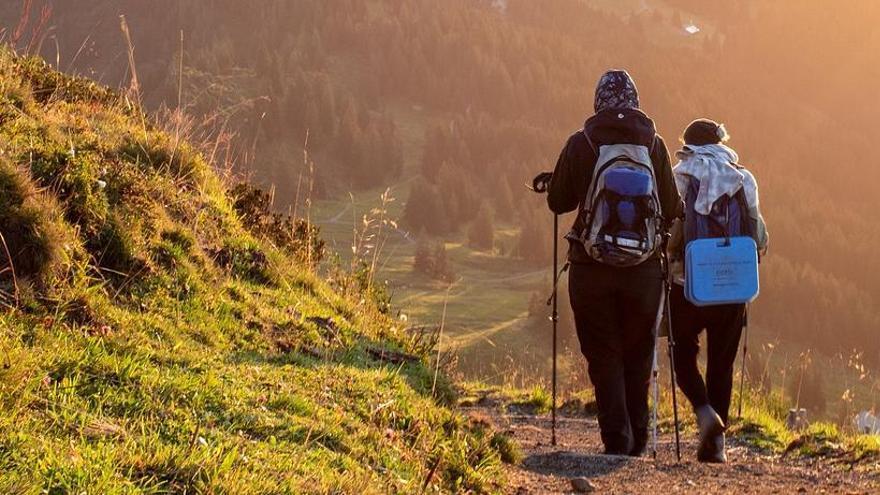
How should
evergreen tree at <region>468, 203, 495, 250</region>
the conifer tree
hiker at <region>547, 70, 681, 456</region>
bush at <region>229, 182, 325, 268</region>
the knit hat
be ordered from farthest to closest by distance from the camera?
1. evergreen tree at <region>468, 203, 495, 250</region>
2. the conifer tree
3. bush at <region>229, 182, 325, 268</region>
4. the knit hat
5. hiker at <region>547, 70, 681, 456</region>

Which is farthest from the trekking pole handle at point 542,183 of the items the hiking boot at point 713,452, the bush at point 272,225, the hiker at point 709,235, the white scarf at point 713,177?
the bush at point 272,225

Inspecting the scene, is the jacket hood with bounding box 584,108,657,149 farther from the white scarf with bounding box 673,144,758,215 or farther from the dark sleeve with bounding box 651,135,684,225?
the white scarf with bounding box 673,144,758,215

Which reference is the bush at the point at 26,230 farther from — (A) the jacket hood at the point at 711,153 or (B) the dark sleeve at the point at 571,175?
(A) the jacket hood at the point at 711,153

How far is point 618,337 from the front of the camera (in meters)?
6.21

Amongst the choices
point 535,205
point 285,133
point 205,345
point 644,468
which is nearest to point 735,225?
point 644,468

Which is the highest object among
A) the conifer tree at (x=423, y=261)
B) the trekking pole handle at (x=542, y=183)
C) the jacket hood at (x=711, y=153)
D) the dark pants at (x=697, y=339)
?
the jacket hood at (x=711, y=153)

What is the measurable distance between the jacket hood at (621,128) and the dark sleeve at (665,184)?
0.10 metres

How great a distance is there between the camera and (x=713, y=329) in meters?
6.93

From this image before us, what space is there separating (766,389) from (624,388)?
18.2 feet

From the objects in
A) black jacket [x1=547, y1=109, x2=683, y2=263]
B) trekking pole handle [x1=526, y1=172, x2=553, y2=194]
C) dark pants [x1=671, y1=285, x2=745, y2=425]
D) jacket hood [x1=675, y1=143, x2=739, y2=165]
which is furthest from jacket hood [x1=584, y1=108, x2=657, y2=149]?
dark pants [x1=671, y1=285, x2=745, y2=425]

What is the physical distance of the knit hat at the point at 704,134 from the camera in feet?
23.4

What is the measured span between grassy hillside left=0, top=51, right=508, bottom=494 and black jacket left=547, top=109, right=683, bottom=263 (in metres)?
1.55

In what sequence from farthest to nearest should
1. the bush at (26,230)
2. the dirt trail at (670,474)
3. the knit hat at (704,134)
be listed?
1. the knit hat at (704,134)
2. the dirt trail at (670,474)
3. the bush at (26,230)

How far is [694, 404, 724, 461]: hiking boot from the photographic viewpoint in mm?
6398
